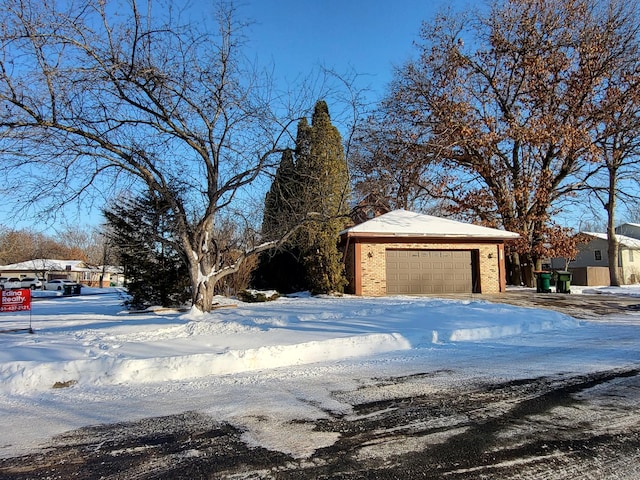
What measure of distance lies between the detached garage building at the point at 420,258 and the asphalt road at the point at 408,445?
48.8 feet

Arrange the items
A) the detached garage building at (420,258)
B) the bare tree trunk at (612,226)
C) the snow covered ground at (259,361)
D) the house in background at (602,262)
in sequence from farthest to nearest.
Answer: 1. the house in background at (602,262)
2. the bare tree trunk at (612,226)
3. the detached garage building at (420,258)
4. the snow covered ground at (259,361)

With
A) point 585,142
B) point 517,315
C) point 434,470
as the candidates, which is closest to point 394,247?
point 517,315

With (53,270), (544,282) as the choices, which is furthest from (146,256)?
(53,270)

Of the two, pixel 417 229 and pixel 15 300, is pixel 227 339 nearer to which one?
pixel 15 300

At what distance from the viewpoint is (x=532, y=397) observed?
532 centimetres

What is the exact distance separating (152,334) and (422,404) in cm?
635

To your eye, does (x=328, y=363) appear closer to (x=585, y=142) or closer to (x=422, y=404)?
(x=422, y=404)

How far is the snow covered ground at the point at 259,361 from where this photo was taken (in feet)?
16.4

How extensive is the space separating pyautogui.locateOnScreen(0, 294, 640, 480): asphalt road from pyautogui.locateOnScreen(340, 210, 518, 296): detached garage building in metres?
14.9

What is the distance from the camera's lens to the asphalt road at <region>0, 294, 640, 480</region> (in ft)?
11.3

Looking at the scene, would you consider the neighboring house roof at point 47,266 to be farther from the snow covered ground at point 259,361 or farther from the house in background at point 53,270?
the snow covered ground at point 259,361

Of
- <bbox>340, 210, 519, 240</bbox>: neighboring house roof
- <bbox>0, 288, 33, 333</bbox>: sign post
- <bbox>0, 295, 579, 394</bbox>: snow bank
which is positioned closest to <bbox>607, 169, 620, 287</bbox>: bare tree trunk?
<bbox>340, 210, 519, 240</bbox>: neighboring house roof

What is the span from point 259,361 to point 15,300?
655 centimetres

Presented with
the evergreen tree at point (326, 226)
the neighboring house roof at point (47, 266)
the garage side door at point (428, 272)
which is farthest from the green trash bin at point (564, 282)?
the neighboring house roof at point (47, 266)
